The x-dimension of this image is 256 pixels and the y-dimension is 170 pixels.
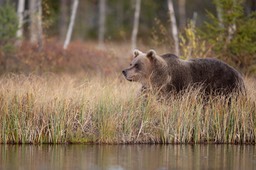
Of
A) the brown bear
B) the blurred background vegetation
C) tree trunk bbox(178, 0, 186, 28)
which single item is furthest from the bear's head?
tree trunk bbox(178, 0, 186, 28)

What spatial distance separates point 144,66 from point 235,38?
4768 mm

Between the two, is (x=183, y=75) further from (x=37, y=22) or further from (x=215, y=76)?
(x=37, y=22)

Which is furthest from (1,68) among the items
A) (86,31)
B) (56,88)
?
(86,31)

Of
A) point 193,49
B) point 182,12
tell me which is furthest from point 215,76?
point 182,12

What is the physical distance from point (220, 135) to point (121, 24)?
3334 cm

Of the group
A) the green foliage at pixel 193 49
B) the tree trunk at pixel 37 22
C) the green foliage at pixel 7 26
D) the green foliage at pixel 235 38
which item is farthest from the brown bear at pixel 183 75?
the tree trunk at pixel 37 22

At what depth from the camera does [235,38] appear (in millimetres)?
18094

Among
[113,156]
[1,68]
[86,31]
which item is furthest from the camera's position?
[86,31]

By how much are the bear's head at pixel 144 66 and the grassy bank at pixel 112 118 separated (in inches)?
24.3

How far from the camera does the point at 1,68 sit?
65.7 ft

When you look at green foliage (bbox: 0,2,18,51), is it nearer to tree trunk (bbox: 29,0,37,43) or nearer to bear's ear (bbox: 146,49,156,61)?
tree trunk (bbox: 29,0,37,43)

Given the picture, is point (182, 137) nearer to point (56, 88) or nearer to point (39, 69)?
point (56, 88)

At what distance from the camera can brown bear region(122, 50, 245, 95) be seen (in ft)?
45.9

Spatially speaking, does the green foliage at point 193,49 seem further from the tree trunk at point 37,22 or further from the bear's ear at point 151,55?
the tree trunk at point 37,22
